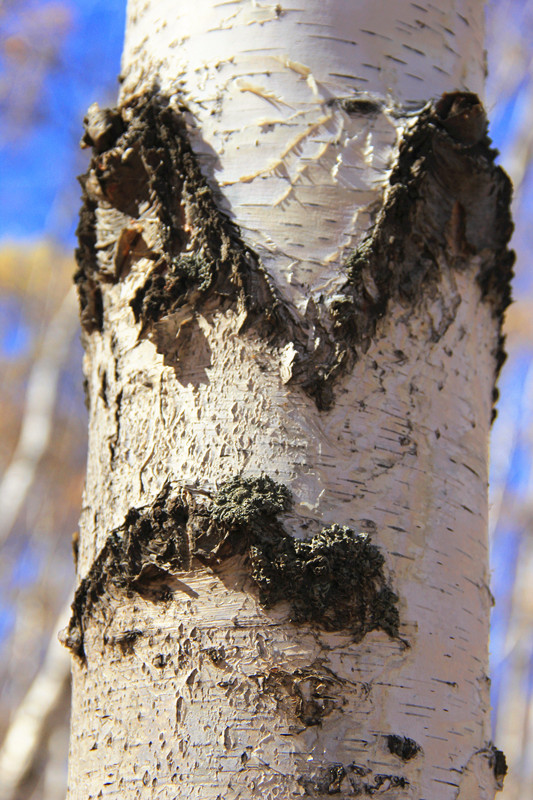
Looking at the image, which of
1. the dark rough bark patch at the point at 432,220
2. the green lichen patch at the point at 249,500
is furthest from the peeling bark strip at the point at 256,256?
the green lichen patch at the point at 249,500

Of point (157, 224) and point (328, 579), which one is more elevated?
point (157, 224)

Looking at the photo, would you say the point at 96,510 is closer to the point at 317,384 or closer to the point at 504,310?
the point at 317,384

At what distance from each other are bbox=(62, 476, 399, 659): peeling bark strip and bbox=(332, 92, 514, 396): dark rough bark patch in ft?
0.73

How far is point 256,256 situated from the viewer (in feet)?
2.82

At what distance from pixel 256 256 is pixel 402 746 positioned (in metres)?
0.54

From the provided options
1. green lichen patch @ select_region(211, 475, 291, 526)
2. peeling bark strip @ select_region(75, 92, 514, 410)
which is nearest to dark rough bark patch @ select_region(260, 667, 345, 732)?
green lichen patch @ select_region(211, 475, 291, 526)

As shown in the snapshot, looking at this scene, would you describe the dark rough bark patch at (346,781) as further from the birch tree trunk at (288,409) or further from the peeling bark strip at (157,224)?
the peeling bark strip at (157,224)

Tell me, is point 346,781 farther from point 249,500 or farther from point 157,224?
point 157,224

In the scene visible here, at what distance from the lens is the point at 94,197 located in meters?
1.01

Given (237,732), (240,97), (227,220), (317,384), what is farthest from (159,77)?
(237,732)

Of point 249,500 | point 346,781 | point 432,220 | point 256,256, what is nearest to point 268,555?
point 249,500

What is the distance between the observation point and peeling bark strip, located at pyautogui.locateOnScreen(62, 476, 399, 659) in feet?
2.47

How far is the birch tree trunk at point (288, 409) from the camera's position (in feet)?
2.45

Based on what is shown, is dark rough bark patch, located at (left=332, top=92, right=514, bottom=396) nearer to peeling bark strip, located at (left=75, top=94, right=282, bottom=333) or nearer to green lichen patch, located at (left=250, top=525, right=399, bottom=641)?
peeling bark strip, located at (left=75, top=94, right=282, bottom=333)
